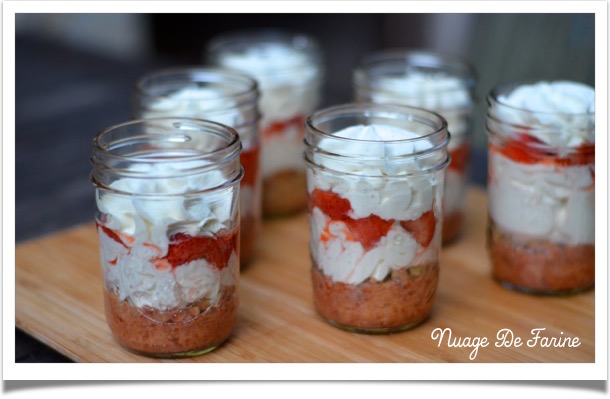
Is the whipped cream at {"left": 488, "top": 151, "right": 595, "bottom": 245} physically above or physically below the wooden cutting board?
above

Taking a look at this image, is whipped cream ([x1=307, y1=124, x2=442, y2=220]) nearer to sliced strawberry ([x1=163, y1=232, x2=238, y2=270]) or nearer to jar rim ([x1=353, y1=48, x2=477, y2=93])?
sliced strawberry ([x1=163, y1=232, x2=238, y2=270])

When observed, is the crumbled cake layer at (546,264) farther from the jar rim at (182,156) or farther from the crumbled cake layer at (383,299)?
the jar rim at (182,156)

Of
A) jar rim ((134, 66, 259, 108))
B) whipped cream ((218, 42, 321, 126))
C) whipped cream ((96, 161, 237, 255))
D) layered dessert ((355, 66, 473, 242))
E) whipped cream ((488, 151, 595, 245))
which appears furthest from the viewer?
whipped cream ((218, 42, 321, 126))

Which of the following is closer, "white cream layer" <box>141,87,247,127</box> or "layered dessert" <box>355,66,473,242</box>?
"white cream layer" <box>141,87,247,127</box>

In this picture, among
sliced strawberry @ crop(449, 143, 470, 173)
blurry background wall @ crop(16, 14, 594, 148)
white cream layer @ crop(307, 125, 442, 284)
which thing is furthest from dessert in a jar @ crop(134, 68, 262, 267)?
blurry background wall @ crop(16, 14, 594, 148)

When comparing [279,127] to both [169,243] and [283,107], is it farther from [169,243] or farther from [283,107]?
[169,243]

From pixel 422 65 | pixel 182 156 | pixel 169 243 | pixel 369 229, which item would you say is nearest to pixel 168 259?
pixel 169 243

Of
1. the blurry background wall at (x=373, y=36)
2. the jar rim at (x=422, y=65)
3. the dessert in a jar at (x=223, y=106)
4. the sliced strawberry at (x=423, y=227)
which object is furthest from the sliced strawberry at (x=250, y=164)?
the blurry background wall at (x=373, y=36)
